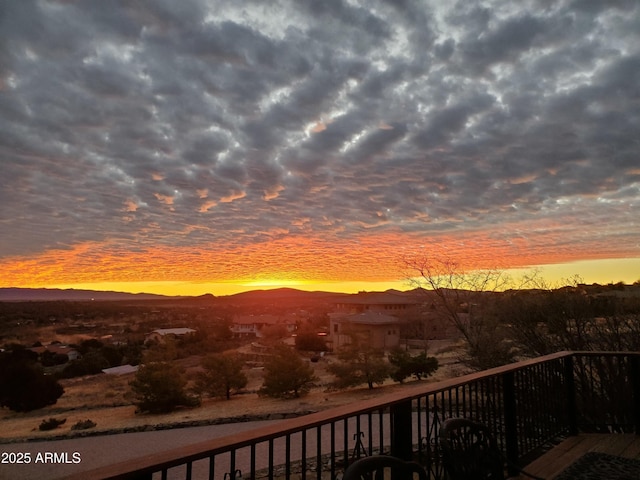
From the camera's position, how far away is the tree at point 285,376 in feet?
62.6

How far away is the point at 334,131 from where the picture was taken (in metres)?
10.8

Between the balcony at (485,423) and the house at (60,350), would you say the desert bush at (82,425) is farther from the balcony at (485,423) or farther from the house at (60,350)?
the house at (60,350)

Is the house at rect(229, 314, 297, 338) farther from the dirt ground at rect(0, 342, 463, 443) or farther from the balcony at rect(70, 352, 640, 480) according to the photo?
the balcony at rect(70, 352, 640, 480)

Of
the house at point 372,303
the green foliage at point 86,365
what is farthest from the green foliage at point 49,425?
the house at point 372,303

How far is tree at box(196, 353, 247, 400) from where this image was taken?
20.7 meters

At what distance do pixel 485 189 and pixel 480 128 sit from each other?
132 inches

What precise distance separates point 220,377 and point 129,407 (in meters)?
5.09

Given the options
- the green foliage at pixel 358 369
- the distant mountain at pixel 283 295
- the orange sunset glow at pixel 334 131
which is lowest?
the green foliage at pixel 358 369

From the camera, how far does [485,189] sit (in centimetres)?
1263

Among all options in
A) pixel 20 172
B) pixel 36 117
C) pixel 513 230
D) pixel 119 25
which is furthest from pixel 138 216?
pixel 513 230

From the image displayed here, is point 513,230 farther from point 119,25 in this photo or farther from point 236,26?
point 119,25

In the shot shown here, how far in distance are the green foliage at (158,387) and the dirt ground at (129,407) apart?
49cm

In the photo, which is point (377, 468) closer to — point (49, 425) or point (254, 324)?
point (49, 425)

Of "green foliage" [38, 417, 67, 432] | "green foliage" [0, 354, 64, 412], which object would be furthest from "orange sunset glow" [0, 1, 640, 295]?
"green foliage" [38, 417, 67, 432]
